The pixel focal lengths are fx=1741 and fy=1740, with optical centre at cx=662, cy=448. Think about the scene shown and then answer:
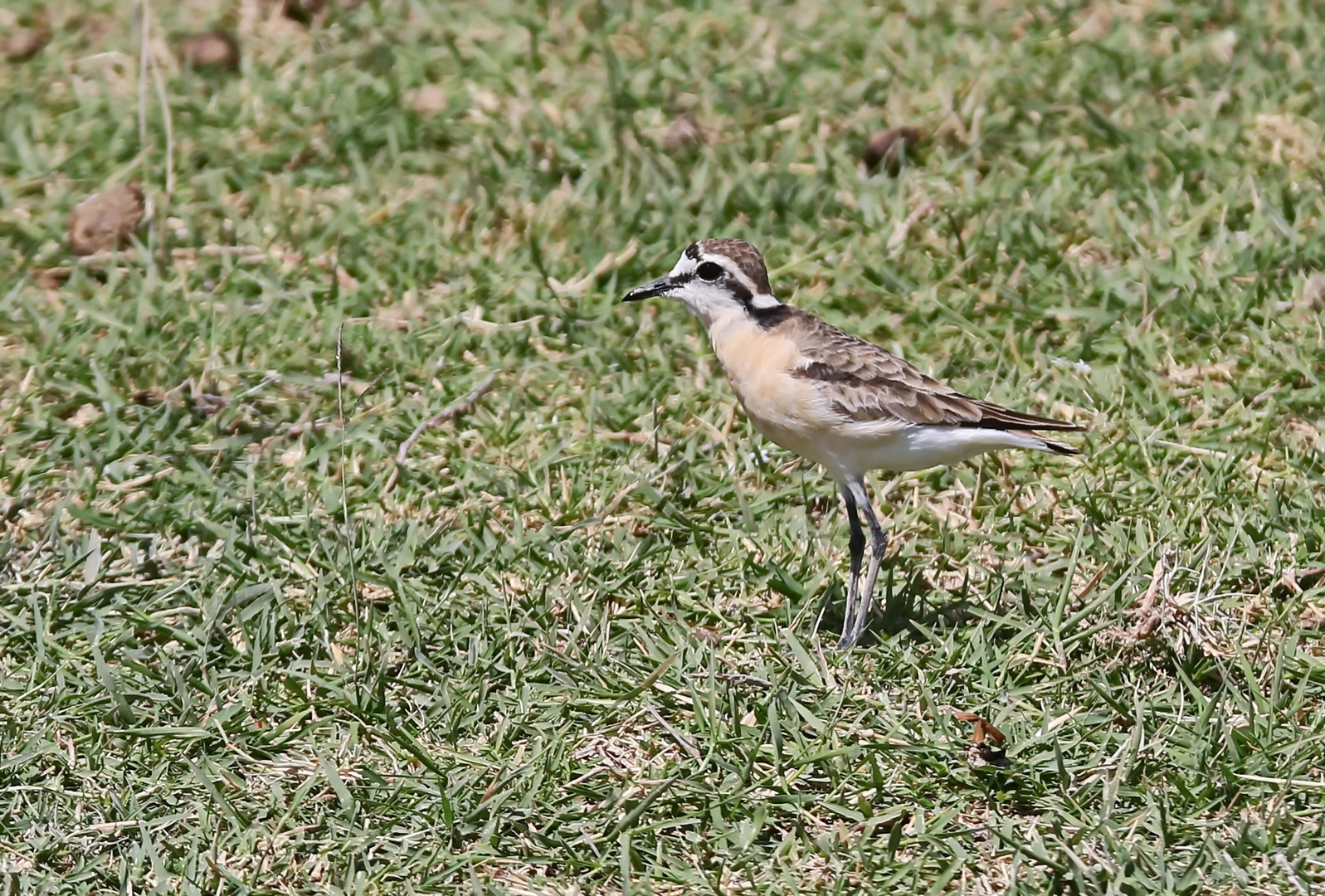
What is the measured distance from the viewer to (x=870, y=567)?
595cm

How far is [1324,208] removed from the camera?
26.0ft

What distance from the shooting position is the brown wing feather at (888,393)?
5.89m

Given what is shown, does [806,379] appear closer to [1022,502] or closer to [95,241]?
[1022,502]

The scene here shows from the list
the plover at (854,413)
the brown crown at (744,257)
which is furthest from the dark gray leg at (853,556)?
the brown crown at (744,257)

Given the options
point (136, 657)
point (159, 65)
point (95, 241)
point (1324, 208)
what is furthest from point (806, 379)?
point (159, 65)

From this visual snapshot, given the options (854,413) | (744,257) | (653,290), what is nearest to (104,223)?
(653,290)

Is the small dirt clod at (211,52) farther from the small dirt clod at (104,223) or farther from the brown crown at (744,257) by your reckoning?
the brown crown at (744,257)

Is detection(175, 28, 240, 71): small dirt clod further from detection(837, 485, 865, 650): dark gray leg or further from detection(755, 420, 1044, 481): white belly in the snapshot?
detection(837, 485, 865, 650): dark gray leg

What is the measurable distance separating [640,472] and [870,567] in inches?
45.2

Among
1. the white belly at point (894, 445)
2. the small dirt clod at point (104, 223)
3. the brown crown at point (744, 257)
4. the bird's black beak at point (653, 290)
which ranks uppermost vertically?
the brown crown at point (744, 257)

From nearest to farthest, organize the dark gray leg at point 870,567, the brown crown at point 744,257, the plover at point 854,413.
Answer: the dark gray leg at point 870,567 < the plover at point 854,413 < the brown crown at point 744,257

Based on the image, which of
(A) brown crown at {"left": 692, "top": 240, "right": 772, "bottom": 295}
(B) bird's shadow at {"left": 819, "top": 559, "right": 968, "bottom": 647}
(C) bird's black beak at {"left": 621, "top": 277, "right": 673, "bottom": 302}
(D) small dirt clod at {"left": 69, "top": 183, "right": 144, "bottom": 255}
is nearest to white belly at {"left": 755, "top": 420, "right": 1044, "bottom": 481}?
(B) bird's shadow at {"left": 819, "top": 559, "right": 968, "bottom": 647}

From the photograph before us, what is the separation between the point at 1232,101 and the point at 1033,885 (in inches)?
211

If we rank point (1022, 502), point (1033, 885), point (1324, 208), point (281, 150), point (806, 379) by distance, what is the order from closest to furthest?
point (1033, 885)
point (806, 379)
point (1022, 502)
point (1324, 208)
point (281, 150)
